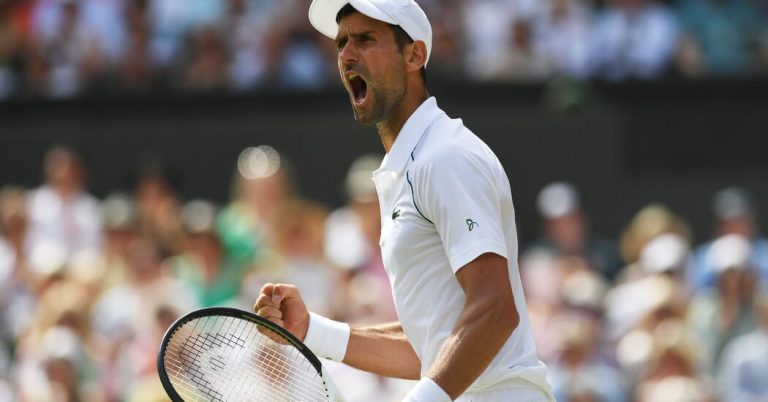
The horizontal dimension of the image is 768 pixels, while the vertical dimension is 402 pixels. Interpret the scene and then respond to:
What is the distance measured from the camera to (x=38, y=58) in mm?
11812

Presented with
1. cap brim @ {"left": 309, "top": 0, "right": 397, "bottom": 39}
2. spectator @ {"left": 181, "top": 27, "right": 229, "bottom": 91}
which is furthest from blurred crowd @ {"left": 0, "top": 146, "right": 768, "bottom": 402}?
cap brim @ {"left": 309, "top": 0, "right": 397, "bottom": 39}

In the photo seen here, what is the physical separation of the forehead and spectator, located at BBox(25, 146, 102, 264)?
21.3 feet

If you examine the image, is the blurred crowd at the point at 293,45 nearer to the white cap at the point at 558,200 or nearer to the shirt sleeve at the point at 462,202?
the white cap at the point at 558,200

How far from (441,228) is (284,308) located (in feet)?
2.24

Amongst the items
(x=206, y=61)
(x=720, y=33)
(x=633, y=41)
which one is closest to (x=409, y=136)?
(x=206, y=61)

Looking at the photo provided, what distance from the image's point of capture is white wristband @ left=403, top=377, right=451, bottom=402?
3.62 m

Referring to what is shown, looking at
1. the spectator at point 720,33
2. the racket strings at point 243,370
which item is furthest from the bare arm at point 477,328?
the spectator at point 720,33

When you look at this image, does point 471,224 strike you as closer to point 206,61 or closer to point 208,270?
point 208,270

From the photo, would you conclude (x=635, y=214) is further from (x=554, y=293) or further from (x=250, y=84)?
(x=250, y=84)

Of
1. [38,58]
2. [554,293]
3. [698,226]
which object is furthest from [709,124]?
[38,58]

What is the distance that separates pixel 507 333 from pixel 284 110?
25.7 ft

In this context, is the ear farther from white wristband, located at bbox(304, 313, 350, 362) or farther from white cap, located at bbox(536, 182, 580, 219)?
white cap, located at bbox(536, 182, 580, 219)

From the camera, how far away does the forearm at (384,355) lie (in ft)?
14.3

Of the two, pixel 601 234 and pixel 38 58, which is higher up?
pixel 38 58
